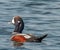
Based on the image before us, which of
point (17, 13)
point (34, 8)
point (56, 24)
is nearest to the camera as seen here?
point (56, 24)

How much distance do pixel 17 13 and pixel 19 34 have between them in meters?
4.20

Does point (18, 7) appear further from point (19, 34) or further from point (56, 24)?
A: point (19, 34)

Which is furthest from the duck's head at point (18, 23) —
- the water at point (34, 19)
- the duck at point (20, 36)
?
the water at point (34, 19)

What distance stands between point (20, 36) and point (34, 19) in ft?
10.8

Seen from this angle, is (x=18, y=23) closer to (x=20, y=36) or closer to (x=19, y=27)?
(x=19, y=27)

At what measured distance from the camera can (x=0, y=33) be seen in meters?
18.2

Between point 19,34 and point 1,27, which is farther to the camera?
point 1,27

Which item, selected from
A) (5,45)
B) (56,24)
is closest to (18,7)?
(56,24)

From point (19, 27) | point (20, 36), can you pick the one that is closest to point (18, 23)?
point (19, 27)

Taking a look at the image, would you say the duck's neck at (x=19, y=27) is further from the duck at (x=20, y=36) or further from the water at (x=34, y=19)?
the water at (x=34, y=19)

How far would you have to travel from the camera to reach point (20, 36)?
57.0 feet

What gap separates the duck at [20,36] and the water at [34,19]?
230 millimetres

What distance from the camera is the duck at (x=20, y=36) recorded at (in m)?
16.8

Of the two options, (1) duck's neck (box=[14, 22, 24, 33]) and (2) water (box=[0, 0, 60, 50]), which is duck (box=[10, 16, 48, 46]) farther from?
(2) water (box=[0, 0, 60, 50])
